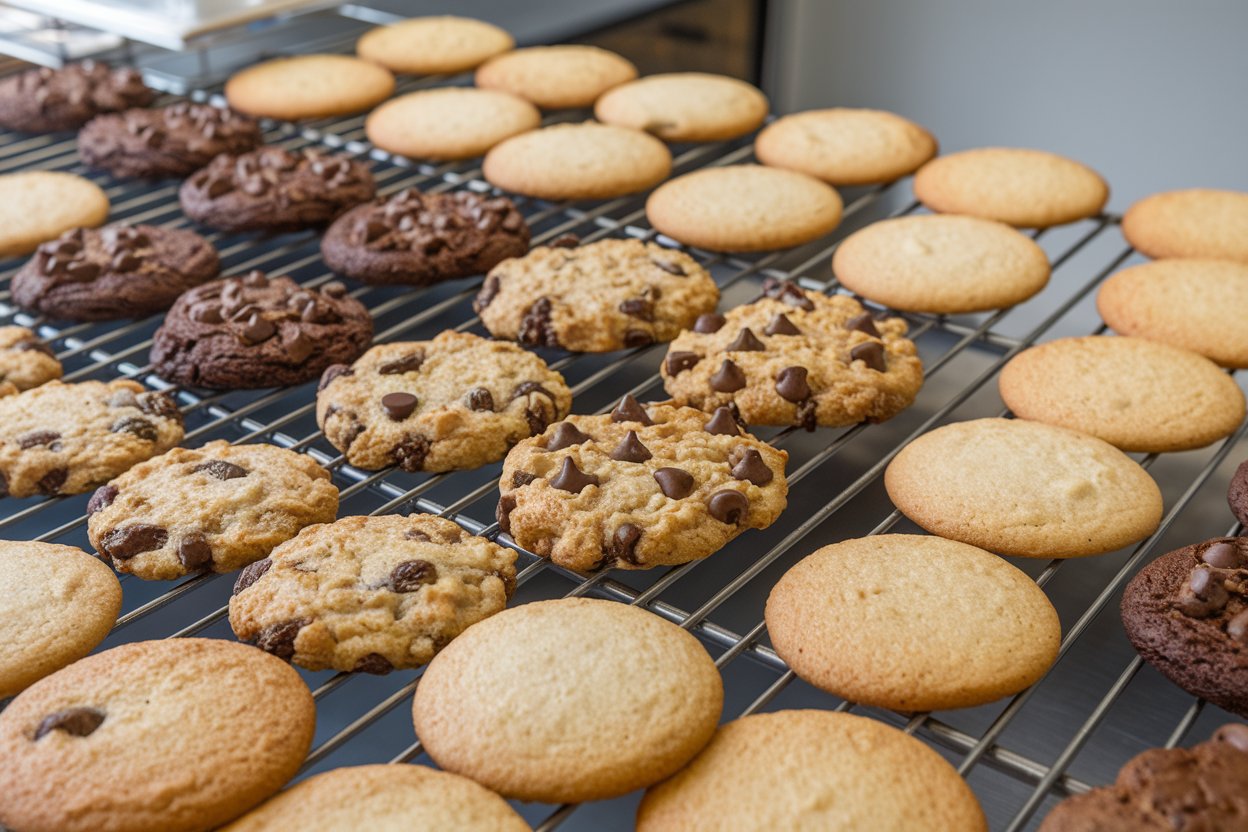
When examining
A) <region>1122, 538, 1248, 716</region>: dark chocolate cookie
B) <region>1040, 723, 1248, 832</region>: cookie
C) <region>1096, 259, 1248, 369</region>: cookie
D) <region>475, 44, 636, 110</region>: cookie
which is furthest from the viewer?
<region>475, 44, 636, 110</region>: cookie

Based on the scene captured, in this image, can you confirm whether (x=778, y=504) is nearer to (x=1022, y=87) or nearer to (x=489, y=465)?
(x=489, y=465)

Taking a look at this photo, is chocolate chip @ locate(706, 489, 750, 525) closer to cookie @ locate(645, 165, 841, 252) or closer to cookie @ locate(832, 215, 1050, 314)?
cookie @ locate(832, 215, 1050, 314)

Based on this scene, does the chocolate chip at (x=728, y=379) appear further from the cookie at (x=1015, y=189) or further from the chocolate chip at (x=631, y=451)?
the cookie at (x=1015, y=189)

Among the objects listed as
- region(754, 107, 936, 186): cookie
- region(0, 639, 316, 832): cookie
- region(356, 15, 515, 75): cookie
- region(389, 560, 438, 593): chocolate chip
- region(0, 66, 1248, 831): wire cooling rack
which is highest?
region(356, 15, 515, 75): cookie

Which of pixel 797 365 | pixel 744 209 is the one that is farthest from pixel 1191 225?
pixel 797 365

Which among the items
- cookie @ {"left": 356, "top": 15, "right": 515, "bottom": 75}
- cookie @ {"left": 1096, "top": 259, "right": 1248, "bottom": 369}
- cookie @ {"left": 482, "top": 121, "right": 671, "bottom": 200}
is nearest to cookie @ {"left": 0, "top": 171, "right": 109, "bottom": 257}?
cookie @ {"left": 482, "top": 121, "right": 671, "bottom": 200}

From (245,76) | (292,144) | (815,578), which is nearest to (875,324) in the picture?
(815,578)
